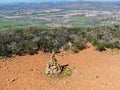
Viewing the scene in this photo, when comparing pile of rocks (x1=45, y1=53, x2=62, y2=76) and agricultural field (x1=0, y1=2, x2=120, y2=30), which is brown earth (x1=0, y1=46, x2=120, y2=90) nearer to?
pile of rocks (x1=45, y1=53, x2=62, y2=76)

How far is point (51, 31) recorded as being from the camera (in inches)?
724

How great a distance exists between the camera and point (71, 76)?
475 inches

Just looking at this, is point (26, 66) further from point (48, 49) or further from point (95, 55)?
point (95, 55)

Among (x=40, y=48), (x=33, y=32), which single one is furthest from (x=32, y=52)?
(x=33, y=32)

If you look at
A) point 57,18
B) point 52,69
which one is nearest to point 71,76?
point 52,69

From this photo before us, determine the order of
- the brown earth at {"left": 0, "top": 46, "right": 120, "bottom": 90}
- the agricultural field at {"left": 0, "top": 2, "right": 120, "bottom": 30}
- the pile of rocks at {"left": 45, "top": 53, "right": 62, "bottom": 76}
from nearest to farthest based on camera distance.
Answer: the brown earth at {"left": 0, "top": 46, "right": 120, "bottom": 90} → the pile of rocks at {"left": 45, "top": 53, "right": 62, "bottom": 76} → the agricultural field at {"left": 0, "top": 2, "right": 120, "bottom": 30}

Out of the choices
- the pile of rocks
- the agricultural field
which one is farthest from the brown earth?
the agricultural field

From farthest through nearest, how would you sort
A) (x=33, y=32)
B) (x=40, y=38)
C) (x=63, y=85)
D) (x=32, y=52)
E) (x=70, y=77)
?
1. (x=33, y=32)
2. (x=40, y=38)
3. (x=32, y=52)
4. (x=70, y=77)
5. (x=63, y=85)

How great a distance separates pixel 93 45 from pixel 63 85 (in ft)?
19.1

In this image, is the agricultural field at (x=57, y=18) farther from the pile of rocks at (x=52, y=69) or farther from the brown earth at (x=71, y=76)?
the pile of rocks at (x=52, y=69)

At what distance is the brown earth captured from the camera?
11141 millimetres

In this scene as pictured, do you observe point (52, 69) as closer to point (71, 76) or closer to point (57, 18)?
point (71, 76)

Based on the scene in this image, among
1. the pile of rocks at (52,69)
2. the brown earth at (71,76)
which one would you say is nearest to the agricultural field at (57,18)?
the brown earth at (71,76)

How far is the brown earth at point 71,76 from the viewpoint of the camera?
11141 millimetres
